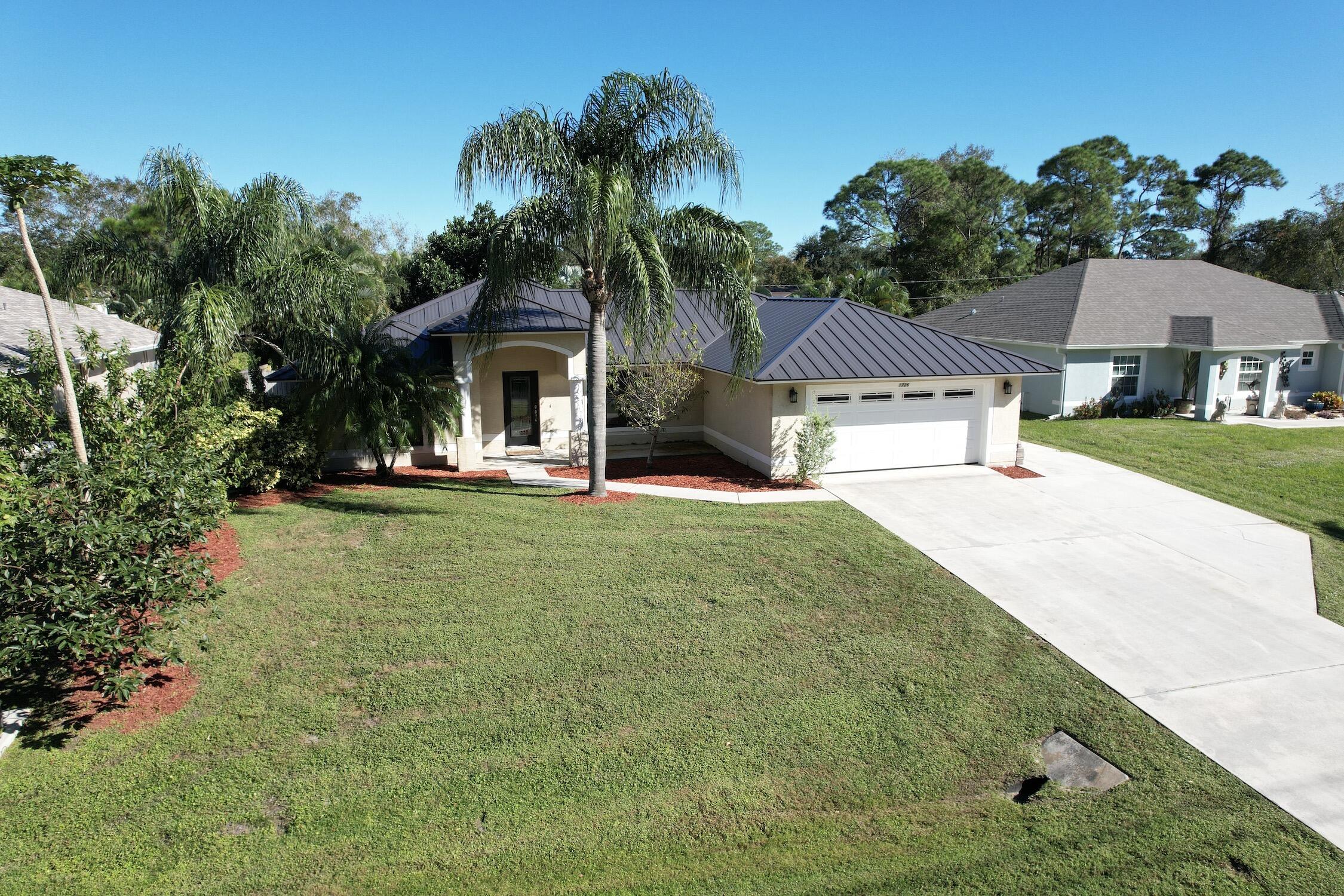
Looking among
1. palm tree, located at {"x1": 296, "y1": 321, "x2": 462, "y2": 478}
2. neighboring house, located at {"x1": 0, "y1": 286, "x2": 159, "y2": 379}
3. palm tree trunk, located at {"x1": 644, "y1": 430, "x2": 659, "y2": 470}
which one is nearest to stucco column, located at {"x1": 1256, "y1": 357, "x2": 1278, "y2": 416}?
palm tree trunk, located at {"x1": 644, "y1": 430, "x2": 659, "y2": 470}

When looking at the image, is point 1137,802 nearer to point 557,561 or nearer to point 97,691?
point 557,561

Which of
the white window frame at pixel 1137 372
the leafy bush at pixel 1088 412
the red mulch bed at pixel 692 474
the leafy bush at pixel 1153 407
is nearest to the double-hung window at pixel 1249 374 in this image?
the leafy bush at pixel 1153 407

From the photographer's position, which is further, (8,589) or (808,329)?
(808,329)

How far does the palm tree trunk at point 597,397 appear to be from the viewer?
42.9 feet

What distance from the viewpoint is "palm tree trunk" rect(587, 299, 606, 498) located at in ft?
42.9

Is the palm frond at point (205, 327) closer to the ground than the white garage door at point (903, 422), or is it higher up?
higher up

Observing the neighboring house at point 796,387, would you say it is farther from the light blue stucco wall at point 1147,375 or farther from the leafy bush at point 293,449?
the light blue stucco wall at point 1147,375


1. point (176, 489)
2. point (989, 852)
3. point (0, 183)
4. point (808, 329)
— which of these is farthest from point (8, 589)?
point (808, 329)

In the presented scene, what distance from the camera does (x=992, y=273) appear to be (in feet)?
154

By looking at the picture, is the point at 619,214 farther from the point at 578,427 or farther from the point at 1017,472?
the point at 1017,472

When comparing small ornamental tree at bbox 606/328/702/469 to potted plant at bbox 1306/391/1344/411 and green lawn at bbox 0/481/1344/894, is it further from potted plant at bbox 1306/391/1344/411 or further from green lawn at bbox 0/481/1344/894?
potted plant at bbox 1306/391/1344/411

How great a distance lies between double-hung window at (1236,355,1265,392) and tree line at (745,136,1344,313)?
2093 centimetres

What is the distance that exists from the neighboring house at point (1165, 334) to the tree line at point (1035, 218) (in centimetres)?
1725

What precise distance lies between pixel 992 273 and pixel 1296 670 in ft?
143
